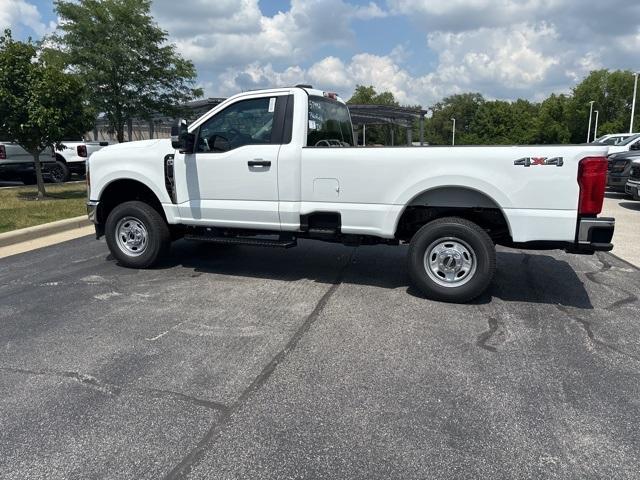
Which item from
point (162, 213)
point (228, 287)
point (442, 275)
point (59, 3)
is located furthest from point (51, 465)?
point (59, 3)

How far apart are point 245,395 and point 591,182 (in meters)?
3.38

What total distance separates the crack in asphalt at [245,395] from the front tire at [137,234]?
2221 millimetres

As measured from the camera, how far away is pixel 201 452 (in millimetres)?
2719

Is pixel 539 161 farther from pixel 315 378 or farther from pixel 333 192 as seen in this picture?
pixel 315 378

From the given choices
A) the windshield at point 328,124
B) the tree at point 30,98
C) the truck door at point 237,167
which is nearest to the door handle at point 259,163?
the truck door at point 237,167

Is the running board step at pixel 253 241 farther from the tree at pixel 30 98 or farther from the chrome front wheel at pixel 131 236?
the tree at pixel 30 98

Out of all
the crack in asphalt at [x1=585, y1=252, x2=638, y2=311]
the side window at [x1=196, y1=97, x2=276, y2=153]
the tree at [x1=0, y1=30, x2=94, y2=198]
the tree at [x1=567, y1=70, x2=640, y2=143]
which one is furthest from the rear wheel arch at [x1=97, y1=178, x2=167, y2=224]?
the tree at [x1=567, y1=70, x2=640, y2=143]

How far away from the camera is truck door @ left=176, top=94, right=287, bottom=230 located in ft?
18.0

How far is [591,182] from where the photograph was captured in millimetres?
4418

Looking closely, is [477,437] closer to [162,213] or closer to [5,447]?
[5,447]

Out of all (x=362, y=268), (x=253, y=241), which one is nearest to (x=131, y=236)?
(x=253, y=241)

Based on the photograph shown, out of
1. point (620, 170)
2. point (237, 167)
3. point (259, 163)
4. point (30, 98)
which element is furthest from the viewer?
point (620, 170)

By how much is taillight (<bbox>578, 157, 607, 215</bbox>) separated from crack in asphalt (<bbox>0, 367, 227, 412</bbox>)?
347cm

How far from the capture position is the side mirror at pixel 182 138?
18.5 ft
